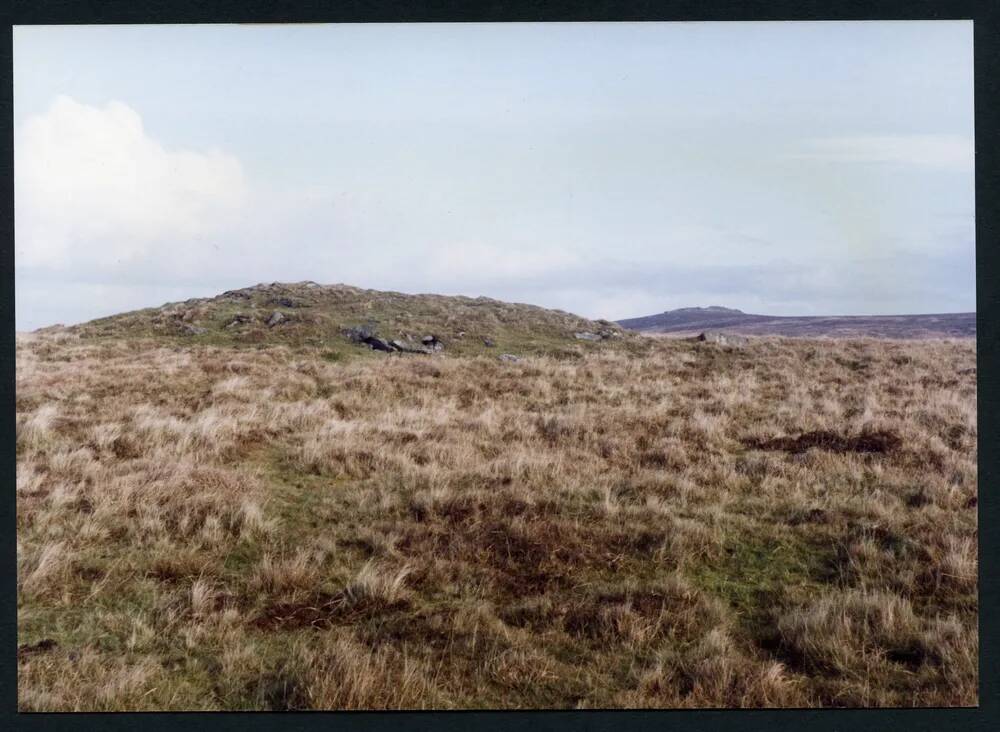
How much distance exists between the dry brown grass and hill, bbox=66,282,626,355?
53.0 feet

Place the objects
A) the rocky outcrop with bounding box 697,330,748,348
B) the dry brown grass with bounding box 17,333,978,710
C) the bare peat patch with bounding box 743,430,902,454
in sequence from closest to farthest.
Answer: the dry brown grass with bounding box 17,333,978,710 < the bare peat patch with bounding box 743,430,902,454 < the rocky outcrop with bounding box 697,330,748,348

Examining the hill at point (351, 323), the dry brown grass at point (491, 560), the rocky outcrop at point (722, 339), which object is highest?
the hill at point (351, 323)

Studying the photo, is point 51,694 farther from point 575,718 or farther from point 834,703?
point 834,703

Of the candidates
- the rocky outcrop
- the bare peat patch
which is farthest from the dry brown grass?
the rocky outcrop

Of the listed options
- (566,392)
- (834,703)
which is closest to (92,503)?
(834,703)

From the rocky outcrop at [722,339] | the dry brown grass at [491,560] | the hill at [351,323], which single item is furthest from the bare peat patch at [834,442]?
the hill at [351,323]

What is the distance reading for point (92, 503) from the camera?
258 inches

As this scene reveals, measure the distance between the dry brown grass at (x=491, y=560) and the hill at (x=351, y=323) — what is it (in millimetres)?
16151

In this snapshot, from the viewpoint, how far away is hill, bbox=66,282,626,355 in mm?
27125

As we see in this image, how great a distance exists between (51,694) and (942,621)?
694 cm

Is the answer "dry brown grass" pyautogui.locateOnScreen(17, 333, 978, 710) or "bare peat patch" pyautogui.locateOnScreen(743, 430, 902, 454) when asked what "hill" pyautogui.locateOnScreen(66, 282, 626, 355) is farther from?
"bare peat patch" pyautogui.locateOnScreen(743, 430, 902, 454)

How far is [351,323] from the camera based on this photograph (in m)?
31.4

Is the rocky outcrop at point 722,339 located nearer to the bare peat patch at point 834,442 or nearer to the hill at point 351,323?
the hill at point 351,323

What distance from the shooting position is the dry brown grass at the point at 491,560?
14.6 ft
